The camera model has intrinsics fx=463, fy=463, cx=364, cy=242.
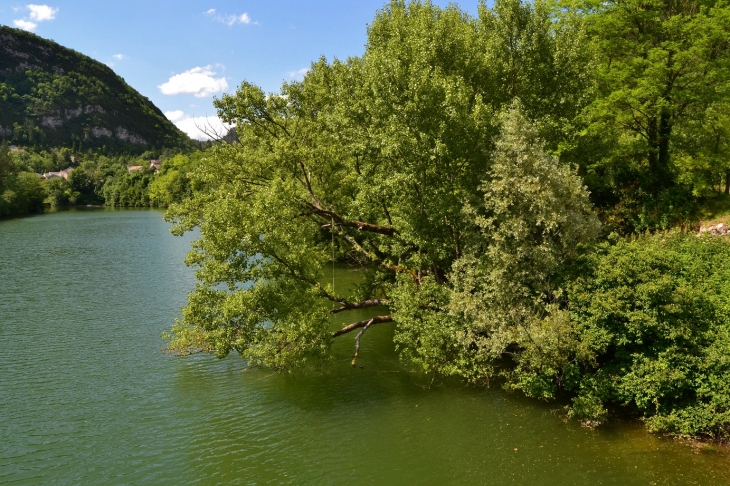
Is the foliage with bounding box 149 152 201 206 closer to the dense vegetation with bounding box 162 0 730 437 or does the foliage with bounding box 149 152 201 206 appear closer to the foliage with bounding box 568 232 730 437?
the dense vegetation with bounding box 162 0 730 437

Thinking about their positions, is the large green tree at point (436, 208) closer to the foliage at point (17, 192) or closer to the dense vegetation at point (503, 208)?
the dense vegetation at point (503, 208)

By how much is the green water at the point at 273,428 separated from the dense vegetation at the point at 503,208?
4.55ft

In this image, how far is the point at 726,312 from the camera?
1516 cm

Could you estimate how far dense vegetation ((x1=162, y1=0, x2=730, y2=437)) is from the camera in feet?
51.3

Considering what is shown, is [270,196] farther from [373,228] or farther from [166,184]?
[166,184]

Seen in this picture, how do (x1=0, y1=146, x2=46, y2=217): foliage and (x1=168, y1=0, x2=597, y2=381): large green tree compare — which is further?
(x1=0, y1=146, x2=46, y2=217): foliage

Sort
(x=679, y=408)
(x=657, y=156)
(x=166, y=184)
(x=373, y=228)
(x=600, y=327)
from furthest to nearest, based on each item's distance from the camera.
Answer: (x=166, y=184) < (x=657, y=156) < (x=373, y=228) < (x=600, y=327) < (x=679, y=408)

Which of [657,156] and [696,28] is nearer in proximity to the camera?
[696,28]

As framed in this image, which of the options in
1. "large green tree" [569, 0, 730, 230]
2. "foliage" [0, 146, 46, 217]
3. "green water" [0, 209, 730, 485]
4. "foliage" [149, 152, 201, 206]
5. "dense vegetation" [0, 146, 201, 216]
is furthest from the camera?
"foliage" [149, 152, 201, 206]

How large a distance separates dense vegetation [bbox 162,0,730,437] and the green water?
139 cm

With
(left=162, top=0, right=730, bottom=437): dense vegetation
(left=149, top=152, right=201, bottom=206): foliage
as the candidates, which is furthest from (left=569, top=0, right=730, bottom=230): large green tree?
(left=149, top=152, right=201, bottom=206): foliage

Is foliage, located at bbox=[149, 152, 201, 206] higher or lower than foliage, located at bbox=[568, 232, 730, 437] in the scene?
higher

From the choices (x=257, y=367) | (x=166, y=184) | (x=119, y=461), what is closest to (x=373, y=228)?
(x=257, y=367)

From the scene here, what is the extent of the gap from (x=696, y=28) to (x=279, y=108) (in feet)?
72.5
